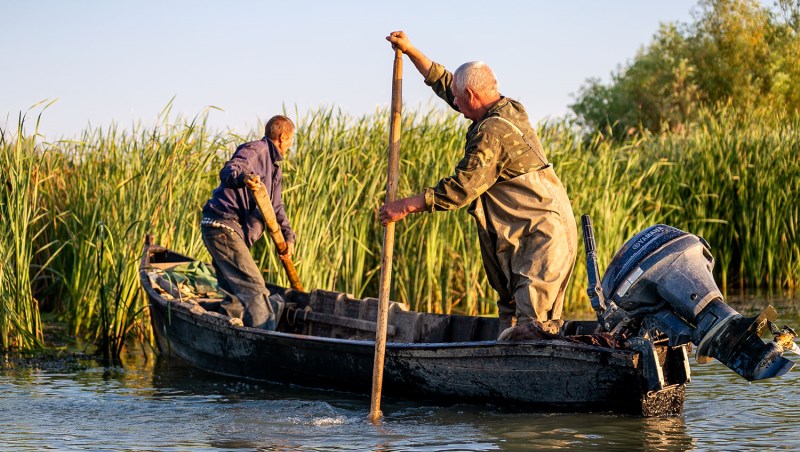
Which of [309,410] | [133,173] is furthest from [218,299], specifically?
[309,410]

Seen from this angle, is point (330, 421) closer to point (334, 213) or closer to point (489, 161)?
point (489, 161)

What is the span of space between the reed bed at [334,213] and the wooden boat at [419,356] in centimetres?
53

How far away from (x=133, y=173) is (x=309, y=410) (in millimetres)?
3709

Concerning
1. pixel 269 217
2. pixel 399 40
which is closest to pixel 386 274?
pixel 399 40

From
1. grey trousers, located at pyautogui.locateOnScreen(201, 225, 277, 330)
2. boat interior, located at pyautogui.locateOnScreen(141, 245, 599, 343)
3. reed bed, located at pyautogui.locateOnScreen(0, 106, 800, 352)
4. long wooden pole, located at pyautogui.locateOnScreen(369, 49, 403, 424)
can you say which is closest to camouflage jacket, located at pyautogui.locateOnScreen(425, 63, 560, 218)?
long wooden pole, located at pyautogui.locateOnScreen(369, 49, 403, 424)

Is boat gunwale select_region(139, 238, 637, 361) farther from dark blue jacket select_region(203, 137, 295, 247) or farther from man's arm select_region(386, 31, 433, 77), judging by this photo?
man's arm select_region(386, 31, 433, 77)

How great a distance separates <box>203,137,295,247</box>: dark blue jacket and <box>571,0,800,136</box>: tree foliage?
75.3 feet

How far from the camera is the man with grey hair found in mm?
6562

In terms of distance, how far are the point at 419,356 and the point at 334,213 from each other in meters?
3.27

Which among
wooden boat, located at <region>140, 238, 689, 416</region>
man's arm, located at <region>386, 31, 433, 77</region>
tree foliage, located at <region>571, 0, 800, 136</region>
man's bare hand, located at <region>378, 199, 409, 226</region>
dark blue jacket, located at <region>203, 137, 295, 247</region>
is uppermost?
tree foliage, located at <region>571, 0, 800, 136</region>

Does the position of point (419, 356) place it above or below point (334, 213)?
below

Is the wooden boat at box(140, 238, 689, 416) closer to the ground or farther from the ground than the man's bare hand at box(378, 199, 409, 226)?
closer to the ground

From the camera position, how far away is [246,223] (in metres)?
8.66

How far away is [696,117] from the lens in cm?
3091
